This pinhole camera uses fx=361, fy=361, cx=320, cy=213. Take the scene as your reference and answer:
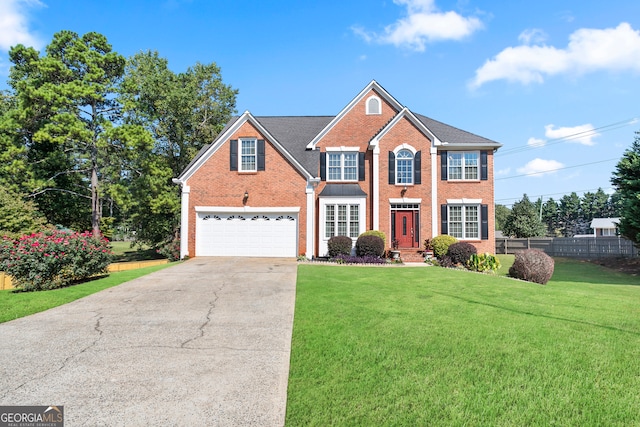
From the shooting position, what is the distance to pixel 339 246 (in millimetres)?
18594

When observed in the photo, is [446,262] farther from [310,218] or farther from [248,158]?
[248,158]

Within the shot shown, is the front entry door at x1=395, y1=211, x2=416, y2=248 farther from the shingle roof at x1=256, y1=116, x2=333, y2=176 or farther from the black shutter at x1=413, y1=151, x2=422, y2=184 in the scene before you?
the shingle roof at x1=256, y1=116, x2=333, y2=176

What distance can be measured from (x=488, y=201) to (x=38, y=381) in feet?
69.2

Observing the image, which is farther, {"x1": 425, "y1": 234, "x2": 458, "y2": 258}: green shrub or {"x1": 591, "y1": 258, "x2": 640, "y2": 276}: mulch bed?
{"x1": 591, "y1": 258, "x2": 640, "y2": 276}: mulch bed

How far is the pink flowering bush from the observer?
11594mm

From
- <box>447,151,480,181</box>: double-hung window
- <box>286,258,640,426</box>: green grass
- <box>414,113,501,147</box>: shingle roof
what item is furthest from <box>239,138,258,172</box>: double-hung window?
<box>286,258,640,426</box>: green grass

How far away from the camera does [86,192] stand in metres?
28.6

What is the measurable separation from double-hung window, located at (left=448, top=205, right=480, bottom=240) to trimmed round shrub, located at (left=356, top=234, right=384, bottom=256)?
494 centimetres

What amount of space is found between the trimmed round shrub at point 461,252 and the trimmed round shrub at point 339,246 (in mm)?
5276

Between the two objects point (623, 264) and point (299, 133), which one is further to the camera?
point (623, 264)

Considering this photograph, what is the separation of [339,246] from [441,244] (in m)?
5.59

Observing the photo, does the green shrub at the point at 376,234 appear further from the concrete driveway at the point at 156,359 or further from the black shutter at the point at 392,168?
the concrete driveway at the point at 156,359

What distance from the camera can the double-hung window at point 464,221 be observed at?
2075 centimetres

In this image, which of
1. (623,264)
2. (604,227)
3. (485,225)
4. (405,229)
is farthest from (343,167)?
(604,227)
